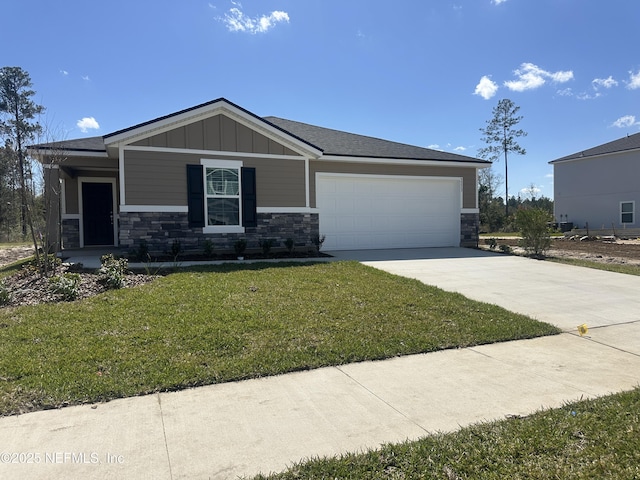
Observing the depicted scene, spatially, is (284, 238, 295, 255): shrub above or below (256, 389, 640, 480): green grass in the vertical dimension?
above

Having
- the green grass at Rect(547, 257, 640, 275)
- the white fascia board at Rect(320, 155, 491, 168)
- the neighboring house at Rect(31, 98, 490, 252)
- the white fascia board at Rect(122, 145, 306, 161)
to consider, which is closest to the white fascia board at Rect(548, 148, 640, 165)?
the white fascia board at Rect(320, 155, 491, 168)

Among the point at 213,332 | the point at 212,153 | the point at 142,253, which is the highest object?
the point at 212,153

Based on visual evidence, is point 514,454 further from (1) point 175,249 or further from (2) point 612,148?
(2) point 612,148

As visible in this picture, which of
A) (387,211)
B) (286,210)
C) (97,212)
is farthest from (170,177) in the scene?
(387,211)

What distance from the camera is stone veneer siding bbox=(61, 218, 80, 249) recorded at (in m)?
13.1

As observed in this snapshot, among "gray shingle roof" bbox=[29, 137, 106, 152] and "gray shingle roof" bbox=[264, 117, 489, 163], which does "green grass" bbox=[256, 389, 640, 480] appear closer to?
"gray shingle roof" bbox=[29, 137, 106, 152]

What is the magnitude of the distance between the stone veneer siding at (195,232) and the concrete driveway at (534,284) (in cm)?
136

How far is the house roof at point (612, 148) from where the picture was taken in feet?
86.7

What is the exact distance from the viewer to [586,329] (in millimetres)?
5270

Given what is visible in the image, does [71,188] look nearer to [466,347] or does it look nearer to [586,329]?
[466,347]

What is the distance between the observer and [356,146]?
46.9ft

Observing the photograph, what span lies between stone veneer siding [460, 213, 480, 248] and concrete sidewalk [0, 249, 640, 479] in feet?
34.2

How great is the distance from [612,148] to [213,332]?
31586 millimetres

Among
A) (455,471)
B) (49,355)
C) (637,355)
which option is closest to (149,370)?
(49,355)
